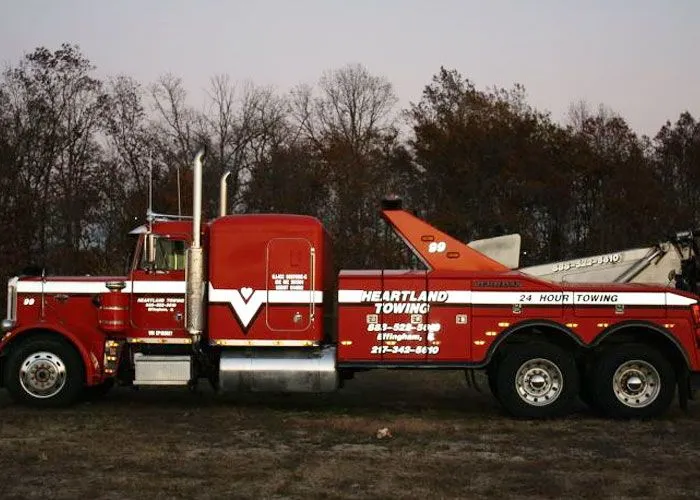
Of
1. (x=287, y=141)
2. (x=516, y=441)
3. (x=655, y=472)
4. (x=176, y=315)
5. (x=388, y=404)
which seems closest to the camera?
(x=655, y=472)

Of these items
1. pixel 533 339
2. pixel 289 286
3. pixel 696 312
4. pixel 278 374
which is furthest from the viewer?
pixel 289 286

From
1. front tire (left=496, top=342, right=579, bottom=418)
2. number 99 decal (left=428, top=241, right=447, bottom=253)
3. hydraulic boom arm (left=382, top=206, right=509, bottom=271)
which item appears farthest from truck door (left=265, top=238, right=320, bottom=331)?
front tire (left=496, top=342, right=579, bottom=418)

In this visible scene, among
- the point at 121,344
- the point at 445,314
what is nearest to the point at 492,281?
the point at 445,314

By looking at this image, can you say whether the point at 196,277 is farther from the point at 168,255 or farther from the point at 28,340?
the point at 28,340

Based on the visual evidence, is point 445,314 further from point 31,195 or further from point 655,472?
point 31,195

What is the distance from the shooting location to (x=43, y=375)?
1134cm

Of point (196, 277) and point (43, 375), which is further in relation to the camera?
point (43, 375)

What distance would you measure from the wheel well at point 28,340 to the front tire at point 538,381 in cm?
576

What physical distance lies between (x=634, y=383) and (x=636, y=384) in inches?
1.1

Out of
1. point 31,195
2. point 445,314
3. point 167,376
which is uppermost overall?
point 31,195

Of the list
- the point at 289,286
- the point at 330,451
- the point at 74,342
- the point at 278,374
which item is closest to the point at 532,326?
the point at 289,286

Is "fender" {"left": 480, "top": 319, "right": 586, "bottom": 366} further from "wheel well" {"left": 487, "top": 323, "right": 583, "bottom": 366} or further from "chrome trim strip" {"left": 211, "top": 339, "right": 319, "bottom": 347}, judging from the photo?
"chrome trim strip" {"left": 211, "top": 339, "right": 319, "bottom": 347}

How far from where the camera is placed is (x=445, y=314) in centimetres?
1091

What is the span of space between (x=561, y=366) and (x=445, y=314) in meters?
1.63
